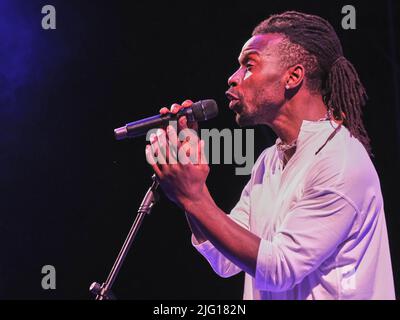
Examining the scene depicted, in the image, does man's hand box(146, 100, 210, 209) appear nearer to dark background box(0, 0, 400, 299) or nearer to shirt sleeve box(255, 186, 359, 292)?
shirt sleeve box(255, 186, 359, 292)

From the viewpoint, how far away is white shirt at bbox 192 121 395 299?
5.54 ft

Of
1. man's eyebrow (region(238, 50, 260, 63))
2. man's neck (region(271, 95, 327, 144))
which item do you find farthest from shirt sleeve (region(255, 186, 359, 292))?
man's eyebrow (region(238, 50, 260, 63))

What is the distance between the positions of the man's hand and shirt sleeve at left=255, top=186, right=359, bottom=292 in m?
0.26

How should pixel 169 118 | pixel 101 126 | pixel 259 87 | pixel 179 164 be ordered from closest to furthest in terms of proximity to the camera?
1. pixel 179 164
2. pixel 169 118
3. pixel 259 87
4. pixel 101 126

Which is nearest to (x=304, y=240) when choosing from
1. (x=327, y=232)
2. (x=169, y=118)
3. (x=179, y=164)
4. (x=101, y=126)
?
(x=327, y=232)

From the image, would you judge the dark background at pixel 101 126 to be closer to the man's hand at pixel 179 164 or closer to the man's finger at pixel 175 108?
the man's finger at pixel 175 108

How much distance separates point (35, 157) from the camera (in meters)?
3.67

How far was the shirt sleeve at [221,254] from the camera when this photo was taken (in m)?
2.09

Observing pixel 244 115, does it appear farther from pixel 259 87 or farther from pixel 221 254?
pixel 221 254

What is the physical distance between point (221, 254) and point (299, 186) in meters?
0.44

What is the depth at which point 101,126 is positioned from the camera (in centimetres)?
371

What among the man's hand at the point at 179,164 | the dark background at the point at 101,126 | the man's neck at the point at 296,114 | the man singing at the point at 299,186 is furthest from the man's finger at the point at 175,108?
the dark background at the point at 101,126

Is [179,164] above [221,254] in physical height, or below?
above
